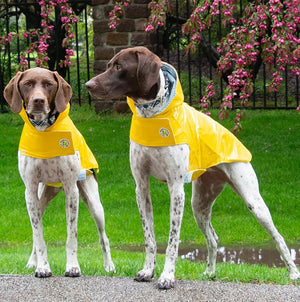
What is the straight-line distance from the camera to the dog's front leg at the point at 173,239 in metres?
4.77

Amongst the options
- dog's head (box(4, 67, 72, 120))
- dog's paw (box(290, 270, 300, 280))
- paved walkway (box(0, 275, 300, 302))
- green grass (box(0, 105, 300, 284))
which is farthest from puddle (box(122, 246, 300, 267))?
dog's head (box(4, 67, 72, 120))

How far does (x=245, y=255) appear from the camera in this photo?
283 inches

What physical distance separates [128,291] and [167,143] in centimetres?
113

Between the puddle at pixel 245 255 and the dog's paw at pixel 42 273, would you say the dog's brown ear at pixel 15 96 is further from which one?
the puddle at pixel 245 255

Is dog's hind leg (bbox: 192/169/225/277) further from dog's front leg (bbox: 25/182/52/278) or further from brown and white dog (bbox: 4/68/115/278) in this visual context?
dog's front leg (bbox: 25/182/52/278)

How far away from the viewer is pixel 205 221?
5520 mm

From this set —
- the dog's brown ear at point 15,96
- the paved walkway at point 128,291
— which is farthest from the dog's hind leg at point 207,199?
the dog's brown ear at point 15,96

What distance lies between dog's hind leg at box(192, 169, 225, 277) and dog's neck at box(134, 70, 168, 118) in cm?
87

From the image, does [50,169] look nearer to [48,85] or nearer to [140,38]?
[48,85]

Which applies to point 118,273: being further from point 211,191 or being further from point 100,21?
point 100,21

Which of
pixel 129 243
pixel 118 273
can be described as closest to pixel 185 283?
pixel 118 273

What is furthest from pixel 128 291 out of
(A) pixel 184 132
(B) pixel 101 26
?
(B) pixel 101 26

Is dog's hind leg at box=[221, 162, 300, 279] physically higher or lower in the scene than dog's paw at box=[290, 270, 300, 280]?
higher

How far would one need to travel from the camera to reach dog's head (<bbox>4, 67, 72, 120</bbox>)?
186 inches
